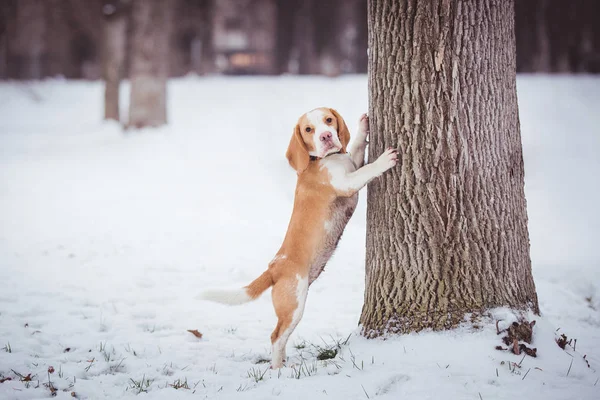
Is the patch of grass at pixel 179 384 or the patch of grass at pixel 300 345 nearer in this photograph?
the patch of grass at pixel 179 384

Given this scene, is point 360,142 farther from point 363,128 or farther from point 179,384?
point 179,384

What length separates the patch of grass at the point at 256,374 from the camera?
11.0 feet

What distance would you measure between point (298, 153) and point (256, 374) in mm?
1477

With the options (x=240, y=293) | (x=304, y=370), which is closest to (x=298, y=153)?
(x=240, y=293)

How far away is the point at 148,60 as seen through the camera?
13.1 meters

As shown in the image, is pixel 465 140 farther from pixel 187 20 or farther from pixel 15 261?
pixel 187 20

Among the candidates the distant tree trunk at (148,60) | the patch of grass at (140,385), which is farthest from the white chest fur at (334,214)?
the distant tree trunk at (148,60)

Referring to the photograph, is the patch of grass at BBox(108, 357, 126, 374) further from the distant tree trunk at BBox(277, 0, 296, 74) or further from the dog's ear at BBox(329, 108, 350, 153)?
the distant tree trunk at BBox(277, 0, 296, 74)

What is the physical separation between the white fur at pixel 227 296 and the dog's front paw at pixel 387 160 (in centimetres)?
122

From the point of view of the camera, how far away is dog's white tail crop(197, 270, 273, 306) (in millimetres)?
3719

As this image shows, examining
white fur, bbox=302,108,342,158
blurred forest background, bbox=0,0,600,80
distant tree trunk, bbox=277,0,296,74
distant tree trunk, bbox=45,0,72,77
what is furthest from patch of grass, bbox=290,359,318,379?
distant tree trunk, bbox=277,0,296,74

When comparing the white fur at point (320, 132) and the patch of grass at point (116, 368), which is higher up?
the white fur at point (320, 132)

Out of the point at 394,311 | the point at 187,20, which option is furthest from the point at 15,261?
the point at 187,20

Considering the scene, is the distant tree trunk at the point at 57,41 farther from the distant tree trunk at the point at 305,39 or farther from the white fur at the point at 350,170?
the white fur at the point at 350,170
